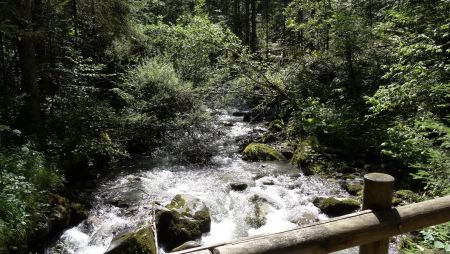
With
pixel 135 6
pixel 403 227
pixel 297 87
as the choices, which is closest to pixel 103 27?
pixel 135 6

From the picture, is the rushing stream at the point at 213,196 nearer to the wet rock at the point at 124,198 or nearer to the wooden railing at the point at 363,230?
the wet rock at the point at 124,198

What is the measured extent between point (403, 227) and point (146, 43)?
15945 millimetres

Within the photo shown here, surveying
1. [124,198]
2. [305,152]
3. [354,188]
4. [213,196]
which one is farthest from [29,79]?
[354,188]

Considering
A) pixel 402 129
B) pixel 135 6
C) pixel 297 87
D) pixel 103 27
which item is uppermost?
pixel 135 6

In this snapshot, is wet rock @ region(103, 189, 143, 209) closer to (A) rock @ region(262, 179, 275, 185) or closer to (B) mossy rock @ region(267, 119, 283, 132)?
(A) rock @ region(262, 179, 275, 185)

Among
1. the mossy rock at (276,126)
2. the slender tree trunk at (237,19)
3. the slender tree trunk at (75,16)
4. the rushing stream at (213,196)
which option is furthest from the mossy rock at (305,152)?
the slender tree trunk at (237,19)

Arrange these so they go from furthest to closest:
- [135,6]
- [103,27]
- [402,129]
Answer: [135,6] < [103,27] < [402,129]

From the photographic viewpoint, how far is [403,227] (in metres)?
2.54

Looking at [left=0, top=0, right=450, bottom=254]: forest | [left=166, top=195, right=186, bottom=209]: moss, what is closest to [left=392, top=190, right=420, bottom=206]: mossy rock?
[left=0, top=0, right=450, bottom=254]: forest

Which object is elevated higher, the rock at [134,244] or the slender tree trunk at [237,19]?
the slender tree trunk at [237,19]

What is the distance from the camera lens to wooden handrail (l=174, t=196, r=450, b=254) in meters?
1.96

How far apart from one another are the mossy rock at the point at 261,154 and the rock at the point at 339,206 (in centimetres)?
401

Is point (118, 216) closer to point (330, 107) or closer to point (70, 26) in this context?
point (70, 26)

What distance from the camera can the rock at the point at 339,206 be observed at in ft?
27.1
